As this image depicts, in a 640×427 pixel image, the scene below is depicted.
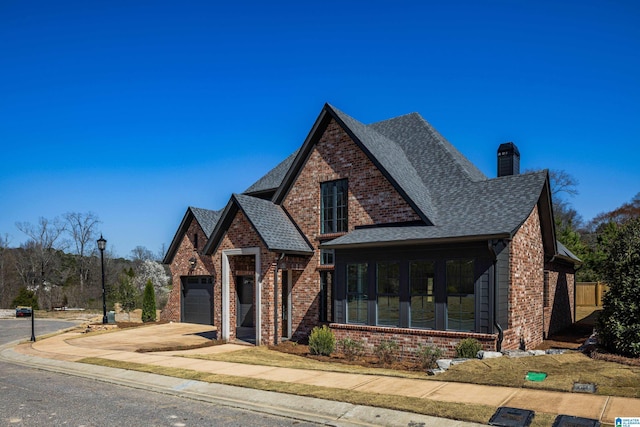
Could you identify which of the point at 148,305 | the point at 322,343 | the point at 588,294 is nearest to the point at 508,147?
the point at 322,343

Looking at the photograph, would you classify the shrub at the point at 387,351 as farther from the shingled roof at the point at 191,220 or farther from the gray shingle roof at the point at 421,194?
the shingled roof at the point at 191,220

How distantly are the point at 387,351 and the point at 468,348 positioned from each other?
2.65 metres

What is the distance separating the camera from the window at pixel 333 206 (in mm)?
18406

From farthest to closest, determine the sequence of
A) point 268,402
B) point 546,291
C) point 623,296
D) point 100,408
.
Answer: point 546,291 < point 623,296 < point 268,402 < point 100,408

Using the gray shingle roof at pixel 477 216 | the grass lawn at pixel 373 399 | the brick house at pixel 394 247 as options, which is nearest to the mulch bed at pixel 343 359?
the brick house at pixel 394 247

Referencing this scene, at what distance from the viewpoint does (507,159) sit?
20.0 meters

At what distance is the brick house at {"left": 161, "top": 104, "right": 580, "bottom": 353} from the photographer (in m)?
13.9

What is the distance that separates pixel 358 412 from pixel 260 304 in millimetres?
9586

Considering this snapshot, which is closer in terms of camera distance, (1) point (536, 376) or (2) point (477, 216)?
(1) point (536, 376)

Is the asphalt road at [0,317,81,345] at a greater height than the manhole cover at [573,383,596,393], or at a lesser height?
lesser

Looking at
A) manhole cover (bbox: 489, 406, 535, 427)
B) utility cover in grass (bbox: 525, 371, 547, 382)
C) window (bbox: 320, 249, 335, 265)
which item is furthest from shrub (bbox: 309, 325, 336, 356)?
manhole cover (bbox: 489, 406, 535, 427)

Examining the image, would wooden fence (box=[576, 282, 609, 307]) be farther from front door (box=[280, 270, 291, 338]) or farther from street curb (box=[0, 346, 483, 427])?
street curb (box=[0, 346, 483, 427])

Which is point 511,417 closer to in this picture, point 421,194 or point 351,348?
point 351,348

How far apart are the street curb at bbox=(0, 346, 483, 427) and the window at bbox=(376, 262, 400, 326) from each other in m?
6.12
